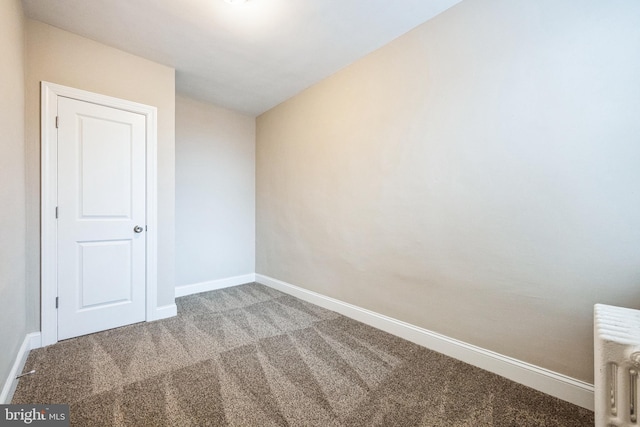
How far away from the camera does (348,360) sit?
1.97 metres

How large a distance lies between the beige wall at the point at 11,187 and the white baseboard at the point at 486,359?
251 centimetres

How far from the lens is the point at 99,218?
2424 millimetres

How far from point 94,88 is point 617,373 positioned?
389cm

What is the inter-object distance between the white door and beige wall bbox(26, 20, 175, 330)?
15 centimetres

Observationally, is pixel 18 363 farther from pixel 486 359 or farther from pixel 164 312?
pixel 486 359

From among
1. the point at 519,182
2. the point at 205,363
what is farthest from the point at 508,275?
the point at 205,363

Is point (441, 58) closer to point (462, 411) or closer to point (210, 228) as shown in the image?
point (462, 411)

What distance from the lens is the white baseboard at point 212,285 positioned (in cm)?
348

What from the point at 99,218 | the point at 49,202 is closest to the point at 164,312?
the point at 99,218

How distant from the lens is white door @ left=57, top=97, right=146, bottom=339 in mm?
2262

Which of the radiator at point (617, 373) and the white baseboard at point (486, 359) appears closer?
the radiator at point (617, 373)

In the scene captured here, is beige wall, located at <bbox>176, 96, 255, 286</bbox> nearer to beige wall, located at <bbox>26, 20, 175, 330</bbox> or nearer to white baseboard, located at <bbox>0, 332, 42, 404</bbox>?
beige wall, located at <bbox>26, 20, 175, 330</bbox>

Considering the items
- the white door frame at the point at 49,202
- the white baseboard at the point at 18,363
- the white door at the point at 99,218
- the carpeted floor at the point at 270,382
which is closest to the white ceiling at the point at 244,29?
the white door frame at the point at 49,202

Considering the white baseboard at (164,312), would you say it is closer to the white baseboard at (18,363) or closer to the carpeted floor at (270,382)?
the carpeted floor at (270,382)
